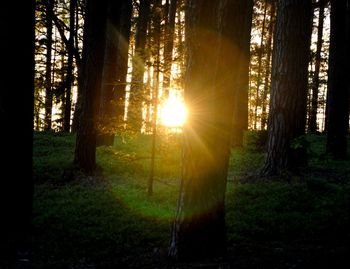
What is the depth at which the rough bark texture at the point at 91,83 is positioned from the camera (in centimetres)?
1220

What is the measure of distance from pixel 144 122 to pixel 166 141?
0.90 m

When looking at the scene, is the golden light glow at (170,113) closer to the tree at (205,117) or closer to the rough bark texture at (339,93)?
the tree at (205,117)

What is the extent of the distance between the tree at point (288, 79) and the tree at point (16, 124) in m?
6.04

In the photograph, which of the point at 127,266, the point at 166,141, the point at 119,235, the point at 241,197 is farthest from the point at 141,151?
the point at 127,266

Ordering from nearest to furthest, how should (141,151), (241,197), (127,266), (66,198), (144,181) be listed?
(127,266), (241,197), (66,198), (144,181), (141,151)

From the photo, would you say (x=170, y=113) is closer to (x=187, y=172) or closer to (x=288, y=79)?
(x=288, y=79)

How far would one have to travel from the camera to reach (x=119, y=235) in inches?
293

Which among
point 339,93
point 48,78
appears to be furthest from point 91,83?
point 48,78

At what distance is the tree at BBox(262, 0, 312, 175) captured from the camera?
10.1 metres

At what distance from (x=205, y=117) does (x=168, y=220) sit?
10.6 feet

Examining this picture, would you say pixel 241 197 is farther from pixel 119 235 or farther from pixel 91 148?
pixel 91 148

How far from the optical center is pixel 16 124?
7258 millimetres

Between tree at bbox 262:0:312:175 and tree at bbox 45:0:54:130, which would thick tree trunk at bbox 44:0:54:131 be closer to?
tree at bbox 45:0:54:130

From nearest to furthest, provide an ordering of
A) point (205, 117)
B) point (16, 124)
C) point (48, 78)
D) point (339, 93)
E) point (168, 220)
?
point (205, 117) → point (16, 124) → point (168, 220) → point (339, 93) → point (48, 78)
